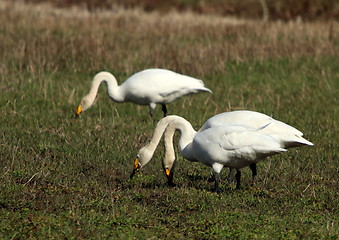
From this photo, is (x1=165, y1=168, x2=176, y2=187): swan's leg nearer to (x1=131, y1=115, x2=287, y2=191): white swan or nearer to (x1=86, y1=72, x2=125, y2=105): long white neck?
(x1=131, y1=115, x2=287, y2=191): white swan

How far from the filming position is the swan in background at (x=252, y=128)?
308 inches

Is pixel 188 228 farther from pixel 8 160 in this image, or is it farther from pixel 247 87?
pixel 247 87

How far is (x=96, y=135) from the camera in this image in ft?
33.8

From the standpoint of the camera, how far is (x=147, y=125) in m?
11.4

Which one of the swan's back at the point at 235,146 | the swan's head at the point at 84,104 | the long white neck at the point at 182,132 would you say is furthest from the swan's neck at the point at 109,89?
the swan's back at the point at 235,146

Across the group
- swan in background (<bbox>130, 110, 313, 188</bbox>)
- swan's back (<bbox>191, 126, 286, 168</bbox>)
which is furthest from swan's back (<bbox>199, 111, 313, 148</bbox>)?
swan's back (<bbox>191, 126, 286, 168</bbox>)

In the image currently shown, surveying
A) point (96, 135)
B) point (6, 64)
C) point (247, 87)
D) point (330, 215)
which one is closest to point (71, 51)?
point (6, 64)

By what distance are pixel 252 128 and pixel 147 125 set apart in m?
3.80

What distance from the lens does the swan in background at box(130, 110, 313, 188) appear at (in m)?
7.82

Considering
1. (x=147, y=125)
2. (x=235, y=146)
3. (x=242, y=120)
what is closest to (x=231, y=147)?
(x=235, y=146)

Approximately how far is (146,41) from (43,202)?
11.5 metres

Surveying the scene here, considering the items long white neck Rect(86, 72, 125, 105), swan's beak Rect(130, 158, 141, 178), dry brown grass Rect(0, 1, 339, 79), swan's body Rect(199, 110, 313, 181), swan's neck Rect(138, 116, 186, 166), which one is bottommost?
dry brown grass Rect(0, 1, 339, 79)

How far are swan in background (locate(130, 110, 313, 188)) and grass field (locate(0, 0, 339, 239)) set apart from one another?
1.00ft

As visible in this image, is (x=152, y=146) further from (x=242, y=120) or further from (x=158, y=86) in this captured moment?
(x=158, y=86)
